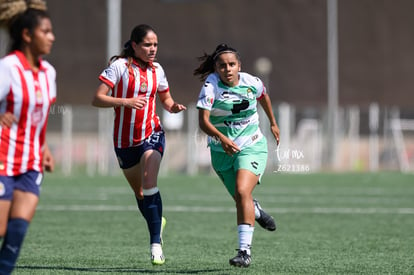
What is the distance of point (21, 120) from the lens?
20.7 ft

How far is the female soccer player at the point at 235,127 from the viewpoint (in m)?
8.58

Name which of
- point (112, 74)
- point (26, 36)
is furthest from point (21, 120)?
point (112, 74)

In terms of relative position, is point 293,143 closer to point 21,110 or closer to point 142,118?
point 142,118

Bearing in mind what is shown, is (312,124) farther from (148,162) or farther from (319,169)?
(148,162)

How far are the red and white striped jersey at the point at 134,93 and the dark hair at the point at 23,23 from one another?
2535 mm

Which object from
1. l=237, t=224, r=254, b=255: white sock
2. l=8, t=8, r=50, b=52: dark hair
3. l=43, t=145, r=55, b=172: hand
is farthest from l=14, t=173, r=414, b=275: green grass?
l=8, t=8, r=50, b=52: dark hair

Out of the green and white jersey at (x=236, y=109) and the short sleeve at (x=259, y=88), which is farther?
the short sleeve at (x=259, y=88)

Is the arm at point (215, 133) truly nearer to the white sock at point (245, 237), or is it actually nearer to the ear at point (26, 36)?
the white sock at point (245, 237)

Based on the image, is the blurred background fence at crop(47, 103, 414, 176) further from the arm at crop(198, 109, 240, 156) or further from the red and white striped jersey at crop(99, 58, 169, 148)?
the arm at crop(198, 109, 240, 156)

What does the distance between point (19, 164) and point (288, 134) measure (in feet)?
84.5

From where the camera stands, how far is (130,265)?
8.82 metres

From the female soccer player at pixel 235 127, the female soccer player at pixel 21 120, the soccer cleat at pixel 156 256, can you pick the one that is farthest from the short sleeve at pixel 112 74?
the female soccer player at pixel 21 120

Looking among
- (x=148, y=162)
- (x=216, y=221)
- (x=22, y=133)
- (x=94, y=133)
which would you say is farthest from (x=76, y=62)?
(x=22, y=133)

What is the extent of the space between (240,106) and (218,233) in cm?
337
